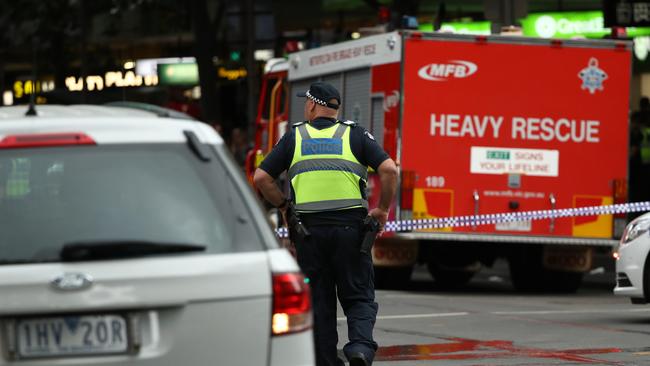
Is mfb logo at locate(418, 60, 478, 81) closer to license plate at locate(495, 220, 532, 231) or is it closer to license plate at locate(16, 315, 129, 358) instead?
license plate at locate(495, 220, 532, 231)

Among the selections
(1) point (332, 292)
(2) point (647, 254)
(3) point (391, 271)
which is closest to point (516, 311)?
(2) point (647, 254)

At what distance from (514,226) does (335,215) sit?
29.3ft

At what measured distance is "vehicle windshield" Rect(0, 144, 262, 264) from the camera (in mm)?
5277

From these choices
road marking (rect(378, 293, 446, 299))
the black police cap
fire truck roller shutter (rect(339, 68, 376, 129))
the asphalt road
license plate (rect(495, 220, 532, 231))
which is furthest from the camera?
fire truck roller shutter (rect(339, 68, 376, 129))

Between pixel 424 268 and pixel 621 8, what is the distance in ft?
15.7

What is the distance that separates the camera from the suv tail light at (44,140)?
17.7 ft

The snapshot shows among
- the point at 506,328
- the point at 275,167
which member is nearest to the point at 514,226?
the point at 506,328

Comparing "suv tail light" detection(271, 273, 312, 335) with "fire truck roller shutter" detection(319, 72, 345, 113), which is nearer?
"suv tail light" detection(271, 273, 312, 335)

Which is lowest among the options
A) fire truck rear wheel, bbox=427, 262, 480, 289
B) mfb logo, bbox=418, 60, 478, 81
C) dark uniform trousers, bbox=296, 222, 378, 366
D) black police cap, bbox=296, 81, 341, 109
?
fire truck rear wheel, bbox=427, 262, 480, 289

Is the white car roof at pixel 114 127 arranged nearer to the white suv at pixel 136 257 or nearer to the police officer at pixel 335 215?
the white suv at pixel 136 257

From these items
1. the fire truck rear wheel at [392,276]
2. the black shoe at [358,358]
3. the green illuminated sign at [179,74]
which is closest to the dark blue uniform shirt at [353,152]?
the black shoe at [358,358]

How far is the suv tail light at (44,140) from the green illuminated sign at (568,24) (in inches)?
983

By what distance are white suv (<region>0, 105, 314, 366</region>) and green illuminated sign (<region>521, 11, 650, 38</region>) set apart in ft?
81.8

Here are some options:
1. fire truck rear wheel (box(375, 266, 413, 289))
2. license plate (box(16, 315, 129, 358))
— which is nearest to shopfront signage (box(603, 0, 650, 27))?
fire truck rear wheel (box(375, 266, 413, 289))
